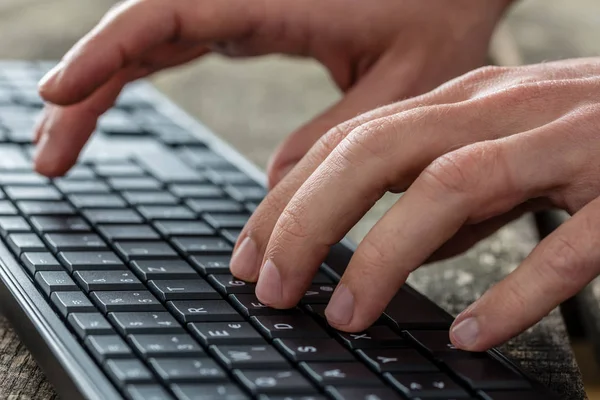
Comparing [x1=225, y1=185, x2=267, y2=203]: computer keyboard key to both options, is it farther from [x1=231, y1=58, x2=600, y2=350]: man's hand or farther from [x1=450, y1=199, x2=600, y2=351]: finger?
[x1=450, y1=199, x2=600, y2=351]: finger

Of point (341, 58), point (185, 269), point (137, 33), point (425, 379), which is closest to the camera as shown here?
point (425, 379)

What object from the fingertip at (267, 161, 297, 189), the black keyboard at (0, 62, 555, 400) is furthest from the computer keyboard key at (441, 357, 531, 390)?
the fingertip at (267, 161, 297, 189)

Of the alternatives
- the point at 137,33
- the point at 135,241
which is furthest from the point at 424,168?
the point at 137,33

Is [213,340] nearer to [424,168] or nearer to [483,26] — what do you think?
[424,168]

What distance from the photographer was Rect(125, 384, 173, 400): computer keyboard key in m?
0.39

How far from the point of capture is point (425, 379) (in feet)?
1.44

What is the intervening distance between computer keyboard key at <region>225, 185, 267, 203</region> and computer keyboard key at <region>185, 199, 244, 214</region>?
0.5 inches

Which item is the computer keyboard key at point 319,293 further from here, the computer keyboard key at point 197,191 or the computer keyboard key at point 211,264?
the computer keyboard key at point 197,191

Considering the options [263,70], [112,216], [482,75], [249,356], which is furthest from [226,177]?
[263,70]

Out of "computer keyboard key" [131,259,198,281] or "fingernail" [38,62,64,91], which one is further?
"fingernail" [38,62,64,91]

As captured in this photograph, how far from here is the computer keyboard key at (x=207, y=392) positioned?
398 millimetres

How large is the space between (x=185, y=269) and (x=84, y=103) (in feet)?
1.00

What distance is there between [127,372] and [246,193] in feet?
1.12

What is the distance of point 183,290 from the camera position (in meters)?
0.52
